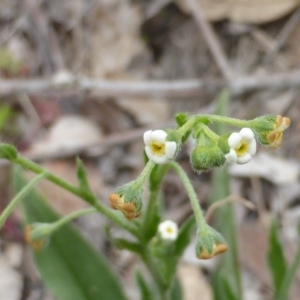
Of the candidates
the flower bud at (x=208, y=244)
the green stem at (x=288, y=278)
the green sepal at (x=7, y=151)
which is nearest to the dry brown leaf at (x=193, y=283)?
the green stem at (x=288, y=278)

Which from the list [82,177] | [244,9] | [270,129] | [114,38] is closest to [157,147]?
[270,129]

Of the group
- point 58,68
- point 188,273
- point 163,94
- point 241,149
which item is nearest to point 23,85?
point 58,68

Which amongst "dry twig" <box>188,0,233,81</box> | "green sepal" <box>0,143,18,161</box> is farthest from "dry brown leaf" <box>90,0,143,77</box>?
"green sepal" <box>0,143,18,161</box>

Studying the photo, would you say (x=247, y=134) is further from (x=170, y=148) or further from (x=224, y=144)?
(x=170, y=148)

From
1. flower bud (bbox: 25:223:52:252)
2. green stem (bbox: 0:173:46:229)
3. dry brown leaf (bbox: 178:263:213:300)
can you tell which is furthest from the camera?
dry brown leaf (bbox: 178:263:213:300)

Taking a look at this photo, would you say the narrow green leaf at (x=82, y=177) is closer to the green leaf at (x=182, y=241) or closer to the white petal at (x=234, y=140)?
the green leaf at (x=182, y=241)

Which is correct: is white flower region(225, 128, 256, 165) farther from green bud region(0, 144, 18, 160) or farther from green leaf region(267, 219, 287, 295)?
green leaf region(267, 219, 287, 295)
